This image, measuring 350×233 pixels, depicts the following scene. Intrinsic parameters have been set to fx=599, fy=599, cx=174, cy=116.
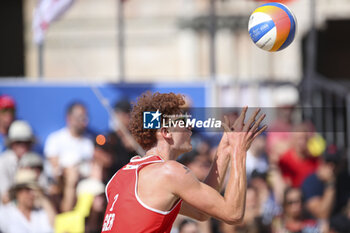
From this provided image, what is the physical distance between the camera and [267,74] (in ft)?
46.9

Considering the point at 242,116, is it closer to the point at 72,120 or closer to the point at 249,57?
the point at 72,120

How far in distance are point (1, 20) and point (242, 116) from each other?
13.4 meters

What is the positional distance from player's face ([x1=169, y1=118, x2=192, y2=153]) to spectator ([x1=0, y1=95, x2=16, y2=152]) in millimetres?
4136

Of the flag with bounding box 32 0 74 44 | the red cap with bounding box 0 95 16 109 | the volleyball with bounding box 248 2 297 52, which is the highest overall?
the flag with bounding box 32 0 74 44

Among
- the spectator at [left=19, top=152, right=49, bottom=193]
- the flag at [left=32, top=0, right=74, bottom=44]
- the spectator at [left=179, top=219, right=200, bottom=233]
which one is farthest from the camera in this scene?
the flag at [left=32, top=0, right=74, bottom=44]

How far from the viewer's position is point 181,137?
402cm

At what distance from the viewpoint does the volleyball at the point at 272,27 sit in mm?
4648

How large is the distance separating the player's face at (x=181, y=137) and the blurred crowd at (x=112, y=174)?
243 centimetres

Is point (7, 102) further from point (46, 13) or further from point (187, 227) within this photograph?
point (187, 227)

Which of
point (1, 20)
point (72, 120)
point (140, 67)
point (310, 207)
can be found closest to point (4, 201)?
point (72, 120)

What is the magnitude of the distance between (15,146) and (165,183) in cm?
426

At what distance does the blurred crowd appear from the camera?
6.74m

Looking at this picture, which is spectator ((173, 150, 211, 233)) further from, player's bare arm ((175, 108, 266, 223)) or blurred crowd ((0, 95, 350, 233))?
player's bare arm ((175, 108, 266, 223))
